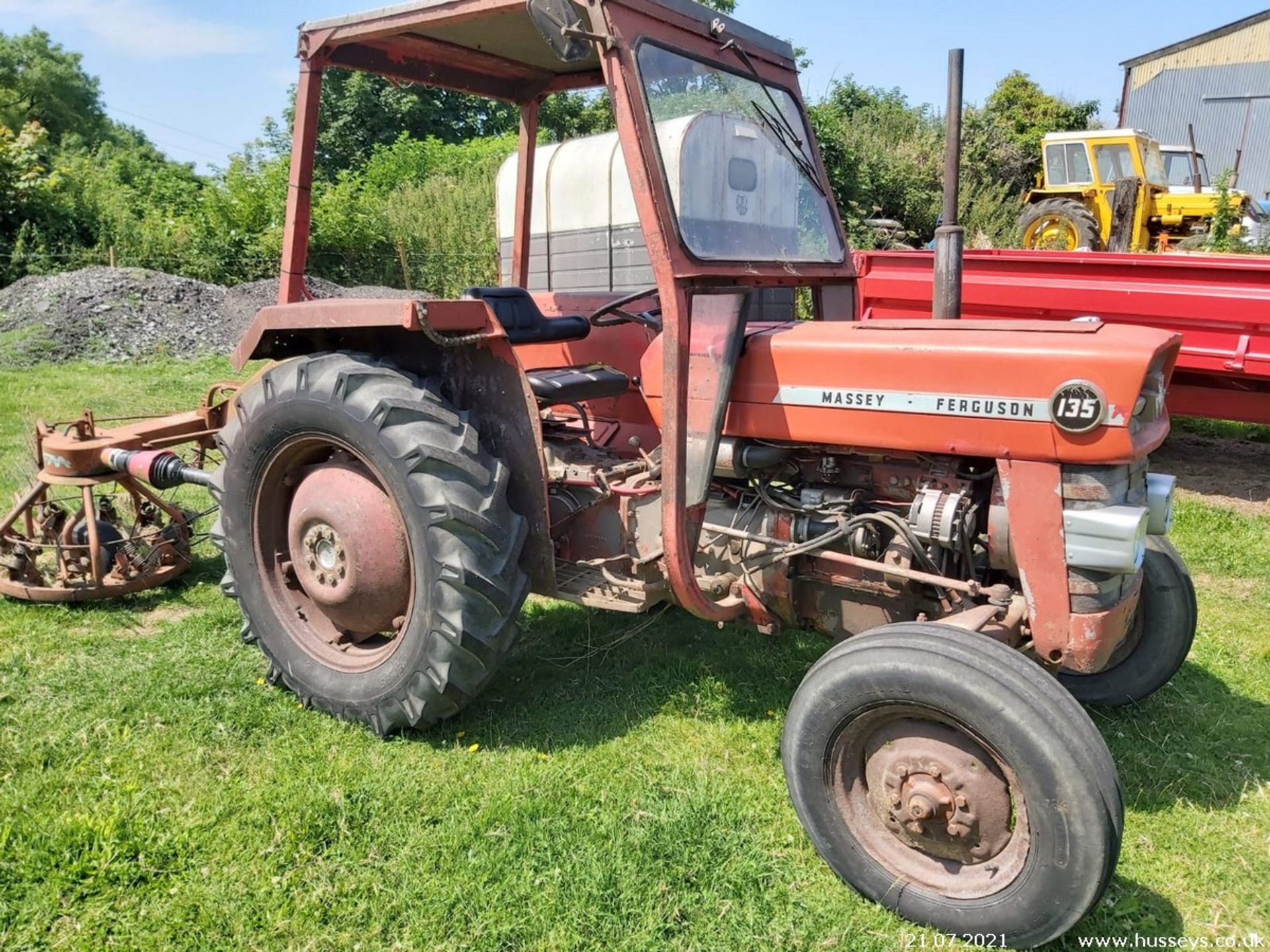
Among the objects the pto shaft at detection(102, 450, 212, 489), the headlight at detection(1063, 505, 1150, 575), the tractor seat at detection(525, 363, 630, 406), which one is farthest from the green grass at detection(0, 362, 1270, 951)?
the tractor seat at detection(525, 363, 630, 406)

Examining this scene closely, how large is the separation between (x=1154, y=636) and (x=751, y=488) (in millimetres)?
1494

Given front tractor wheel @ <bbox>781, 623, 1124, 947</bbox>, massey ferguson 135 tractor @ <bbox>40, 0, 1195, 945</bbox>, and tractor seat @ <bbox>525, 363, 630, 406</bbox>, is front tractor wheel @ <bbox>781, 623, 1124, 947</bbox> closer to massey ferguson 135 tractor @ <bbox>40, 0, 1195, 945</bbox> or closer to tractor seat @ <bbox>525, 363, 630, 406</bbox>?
massey ferguson 135 tractor @ <bbox>40, 0, 1195, 945</bbox>

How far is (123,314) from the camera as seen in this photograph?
11922 millimetres

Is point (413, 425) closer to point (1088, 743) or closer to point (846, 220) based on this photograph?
point (1088, 743)

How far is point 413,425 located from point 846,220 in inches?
546

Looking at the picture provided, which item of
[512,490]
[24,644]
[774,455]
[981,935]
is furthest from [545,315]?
[981,935]

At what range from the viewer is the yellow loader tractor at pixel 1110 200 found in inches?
510

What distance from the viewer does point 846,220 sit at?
50.6ft

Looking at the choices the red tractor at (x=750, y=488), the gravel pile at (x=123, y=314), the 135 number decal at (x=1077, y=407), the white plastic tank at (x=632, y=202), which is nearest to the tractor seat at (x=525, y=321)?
the red tractor at (x=750, y=488)

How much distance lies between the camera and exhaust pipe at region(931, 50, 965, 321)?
108 inches

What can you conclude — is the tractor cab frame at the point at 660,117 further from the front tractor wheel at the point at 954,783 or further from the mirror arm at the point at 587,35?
the front tractor wheel at the point at 954,783

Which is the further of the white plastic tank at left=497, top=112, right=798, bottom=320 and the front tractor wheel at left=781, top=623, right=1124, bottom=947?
the white plastic tank at left=497, top=112, right=798, bottom=320

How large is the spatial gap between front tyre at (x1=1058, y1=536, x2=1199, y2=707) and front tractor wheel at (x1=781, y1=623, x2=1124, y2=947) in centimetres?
119
